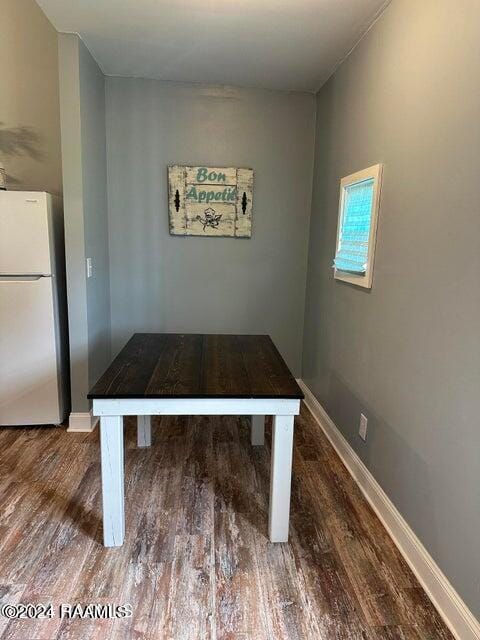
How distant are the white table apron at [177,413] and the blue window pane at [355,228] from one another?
1018 mm

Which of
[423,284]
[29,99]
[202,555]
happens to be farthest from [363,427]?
[29,99]

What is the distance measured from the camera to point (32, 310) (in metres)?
2.58

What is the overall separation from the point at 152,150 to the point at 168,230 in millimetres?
638

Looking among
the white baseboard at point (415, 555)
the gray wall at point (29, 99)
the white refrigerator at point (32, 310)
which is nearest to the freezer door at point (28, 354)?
the white refrigerator at point (32, 310)

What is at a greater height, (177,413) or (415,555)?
(177,413)

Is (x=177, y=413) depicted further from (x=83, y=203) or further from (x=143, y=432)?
(x=83, y=203)

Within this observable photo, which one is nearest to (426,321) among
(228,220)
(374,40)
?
(374,40)

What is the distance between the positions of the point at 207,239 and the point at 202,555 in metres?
2.33

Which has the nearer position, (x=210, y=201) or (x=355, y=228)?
(x=355, y=228)

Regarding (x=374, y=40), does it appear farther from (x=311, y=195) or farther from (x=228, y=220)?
(x=228, y=220)

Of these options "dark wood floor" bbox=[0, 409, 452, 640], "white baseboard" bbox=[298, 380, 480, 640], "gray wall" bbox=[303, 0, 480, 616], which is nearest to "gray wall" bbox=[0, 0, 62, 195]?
"dark wood floor" bbox=[0, 409, 452, 640]

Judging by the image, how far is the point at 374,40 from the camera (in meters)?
2.08

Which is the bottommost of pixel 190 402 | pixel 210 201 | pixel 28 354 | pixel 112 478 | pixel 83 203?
pixel 112 478

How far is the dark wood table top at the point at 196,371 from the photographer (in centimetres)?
162
